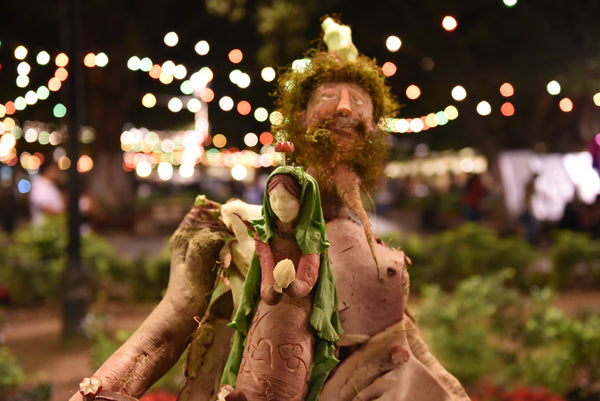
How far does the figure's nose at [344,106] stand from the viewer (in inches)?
101

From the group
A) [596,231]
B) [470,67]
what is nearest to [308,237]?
[470,67]

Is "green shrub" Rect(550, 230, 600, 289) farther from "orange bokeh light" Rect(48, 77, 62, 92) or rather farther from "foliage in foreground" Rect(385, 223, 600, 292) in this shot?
"orange bokeh light" Rect(48, 77, 62, 92)

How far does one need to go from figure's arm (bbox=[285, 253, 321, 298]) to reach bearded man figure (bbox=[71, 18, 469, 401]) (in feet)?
1.05

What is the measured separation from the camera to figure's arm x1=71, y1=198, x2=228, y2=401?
93.7 inches

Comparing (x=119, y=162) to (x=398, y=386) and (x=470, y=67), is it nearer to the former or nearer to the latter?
(x=470, y=67)

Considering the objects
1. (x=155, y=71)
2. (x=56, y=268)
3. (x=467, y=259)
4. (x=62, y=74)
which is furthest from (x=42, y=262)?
(x=467, y=259)

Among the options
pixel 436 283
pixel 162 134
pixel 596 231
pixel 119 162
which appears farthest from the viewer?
pixel 162 134

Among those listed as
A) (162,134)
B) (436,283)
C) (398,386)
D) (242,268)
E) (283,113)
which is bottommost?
(436,283)

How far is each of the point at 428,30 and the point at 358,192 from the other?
910 centimetres

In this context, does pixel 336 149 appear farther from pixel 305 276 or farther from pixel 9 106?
pixel 9 106

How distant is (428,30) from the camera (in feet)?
36.1

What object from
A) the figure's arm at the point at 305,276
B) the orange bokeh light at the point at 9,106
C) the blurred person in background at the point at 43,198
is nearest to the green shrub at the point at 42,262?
the blurred person in background at the point at 43,198

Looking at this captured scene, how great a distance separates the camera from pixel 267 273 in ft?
6.95

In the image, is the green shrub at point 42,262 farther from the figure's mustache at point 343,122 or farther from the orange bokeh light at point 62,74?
the figure's mustache at point 343,122
